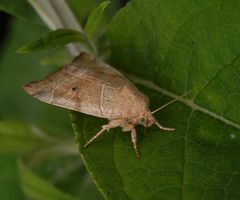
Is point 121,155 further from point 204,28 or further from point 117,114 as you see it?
point 204,28

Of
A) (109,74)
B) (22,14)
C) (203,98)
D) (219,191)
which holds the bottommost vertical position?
(219,191)

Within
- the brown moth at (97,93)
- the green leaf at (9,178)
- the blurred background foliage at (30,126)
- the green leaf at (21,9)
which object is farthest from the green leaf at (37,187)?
the green leaf at (9,178)

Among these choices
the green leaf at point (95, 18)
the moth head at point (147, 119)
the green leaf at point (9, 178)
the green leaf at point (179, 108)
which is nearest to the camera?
the green leaf at point (179, 108)

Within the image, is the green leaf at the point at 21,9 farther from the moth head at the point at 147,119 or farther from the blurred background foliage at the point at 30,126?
the moth head at the point at 147,119

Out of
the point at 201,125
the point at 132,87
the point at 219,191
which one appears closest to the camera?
the point at 219,191

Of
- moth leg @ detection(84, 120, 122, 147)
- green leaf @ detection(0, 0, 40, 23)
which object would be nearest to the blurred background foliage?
green leaf @ detection(0, 0, 40, 23)

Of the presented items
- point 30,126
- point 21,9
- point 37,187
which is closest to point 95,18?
point 21,9

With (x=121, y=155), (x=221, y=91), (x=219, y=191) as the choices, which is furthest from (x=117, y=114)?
(x=219, y=191)
